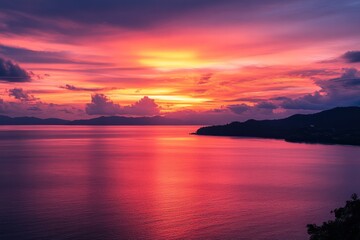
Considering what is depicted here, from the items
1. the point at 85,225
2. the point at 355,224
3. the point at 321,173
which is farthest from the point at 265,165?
the point at 355,224

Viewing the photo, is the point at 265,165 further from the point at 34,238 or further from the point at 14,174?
the point at 34,238

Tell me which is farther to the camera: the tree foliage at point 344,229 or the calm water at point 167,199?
the calm water at point 167,199

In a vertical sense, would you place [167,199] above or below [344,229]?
below

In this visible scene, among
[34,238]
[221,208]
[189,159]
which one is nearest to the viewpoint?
[34,238]

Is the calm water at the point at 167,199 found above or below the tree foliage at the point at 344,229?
below

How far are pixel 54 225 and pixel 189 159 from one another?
122942mm

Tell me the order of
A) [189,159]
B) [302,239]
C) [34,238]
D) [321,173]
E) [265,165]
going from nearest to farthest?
[34,238] → [302,239] → [321,173] → [265,165] → [189,159]

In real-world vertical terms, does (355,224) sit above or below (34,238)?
above

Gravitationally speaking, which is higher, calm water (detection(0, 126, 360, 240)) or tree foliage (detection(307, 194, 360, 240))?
tree foliage (detection(307, 194, 360, 240))

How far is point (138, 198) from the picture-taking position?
286ft

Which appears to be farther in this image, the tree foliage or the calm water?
the calm water

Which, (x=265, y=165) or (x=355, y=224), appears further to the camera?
(x=265, y=165)

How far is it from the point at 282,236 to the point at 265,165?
10040 cm

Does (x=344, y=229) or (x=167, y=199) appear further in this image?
(x=167, y=199)
